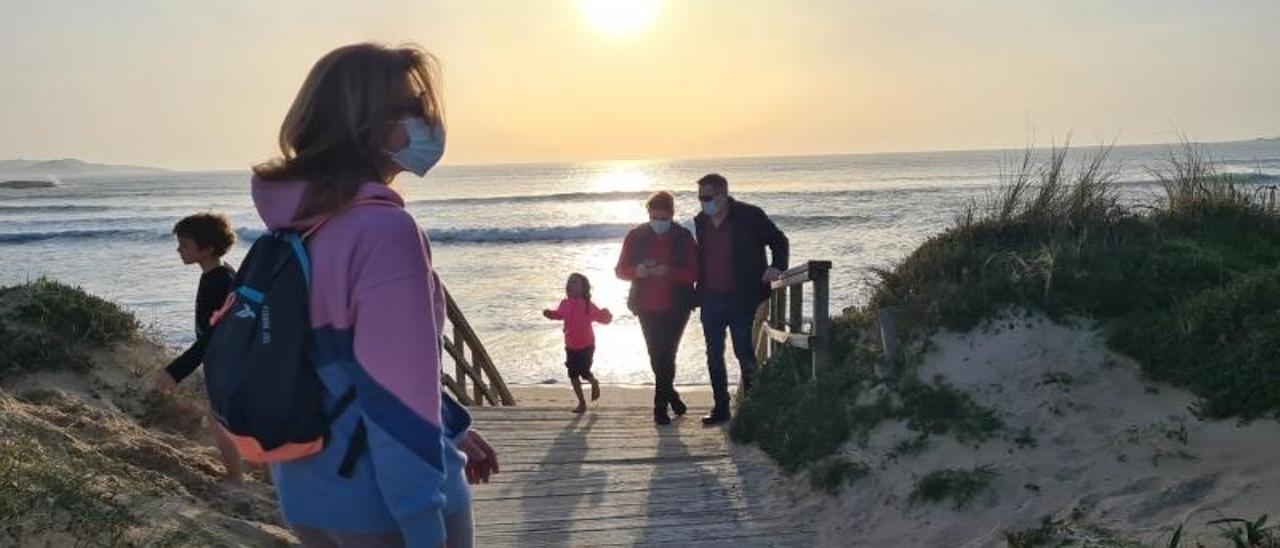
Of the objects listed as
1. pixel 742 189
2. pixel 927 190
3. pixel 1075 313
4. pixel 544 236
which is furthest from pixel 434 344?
pixel 742 189

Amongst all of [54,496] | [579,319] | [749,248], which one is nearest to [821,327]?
[749,248]

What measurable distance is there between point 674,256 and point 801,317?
1.02 metres

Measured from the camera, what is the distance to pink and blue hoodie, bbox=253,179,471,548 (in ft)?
5.30

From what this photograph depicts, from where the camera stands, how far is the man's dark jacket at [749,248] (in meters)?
7.70

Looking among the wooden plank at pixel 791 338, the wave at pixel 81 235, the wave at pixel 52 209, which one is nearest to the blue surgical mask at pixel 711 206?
the wooden plank at pixel 791 338

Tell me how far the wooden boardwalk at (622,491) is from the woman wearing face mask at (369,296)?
3.42m

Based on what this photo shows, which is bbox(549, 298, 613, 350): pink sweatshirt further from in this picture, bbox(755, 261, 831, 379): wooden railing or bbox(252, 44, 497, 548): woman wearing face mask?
bbox(252, 44, 497, 548): woman wearing face mask

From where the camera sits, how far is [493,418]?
27.5 feet

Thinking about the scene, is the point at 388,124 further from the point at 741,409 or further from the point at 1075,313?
the point at 741,409

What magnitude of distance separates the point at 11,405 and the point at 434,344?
3.84 m

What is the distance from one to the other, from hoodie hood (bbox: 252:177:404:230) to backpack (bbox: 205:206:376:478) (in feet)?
0.08

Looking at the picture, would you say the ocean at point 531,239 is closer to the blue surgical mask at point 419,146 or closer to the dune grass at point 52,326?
the blue surgical mask at point 419,146

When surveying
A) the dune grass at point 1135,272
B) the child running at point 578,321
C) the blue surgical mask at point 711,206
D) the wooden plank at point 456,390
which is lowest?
the wooden plank at point 456,390

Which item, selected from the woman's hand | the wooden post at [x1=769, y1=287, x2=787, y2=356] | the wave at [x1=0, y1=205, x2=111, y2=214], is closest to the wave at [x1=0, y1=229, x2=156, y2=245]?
the wave at [x1=0, y1=205, x2=111, y2=214]
